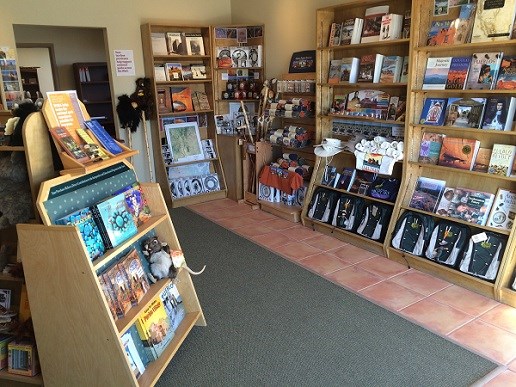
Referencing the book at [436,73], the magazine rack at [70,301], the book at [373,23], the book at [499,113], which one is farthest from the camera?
the book at [373,23]

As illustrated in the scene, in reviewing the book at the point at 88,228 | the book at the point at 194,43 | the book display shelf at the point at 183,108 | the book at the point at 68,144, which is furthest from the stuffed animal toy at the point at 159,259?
the book at the point at 194,43

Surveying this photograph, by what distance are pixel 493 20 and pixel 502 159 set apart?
40.1 inches

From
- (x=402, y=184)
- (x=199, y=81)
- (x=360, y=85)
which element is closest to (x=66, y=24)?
(x=199, y=81)

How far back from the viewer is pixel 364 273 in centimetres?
367

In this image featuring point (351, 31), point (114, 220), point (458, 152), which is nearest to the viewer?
point (114, 220)

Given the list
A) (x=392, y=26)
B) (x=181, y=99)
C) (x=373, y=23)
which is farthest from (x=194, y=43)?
(x=392, y=26)

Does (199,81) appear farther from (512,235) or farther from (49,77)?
(49,77)

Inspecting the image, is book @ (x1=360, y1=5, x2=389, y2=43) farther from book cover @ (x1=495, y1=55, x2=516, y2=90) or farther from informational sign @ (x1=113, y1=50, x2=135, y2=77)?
informational sign @ (x1=113, y1=50, x2=135, y2=77)

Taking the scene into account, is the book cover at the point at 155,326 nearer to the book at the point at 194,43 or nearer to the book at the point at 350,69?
the book at the point at 350,69

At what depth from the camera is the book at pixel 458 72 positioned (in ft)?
11.0

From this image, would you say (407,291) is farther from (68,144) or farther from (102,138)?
(68,144)

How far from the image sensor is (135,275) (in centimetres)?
235

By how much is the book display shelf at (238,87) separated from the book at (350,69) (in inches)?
65.0

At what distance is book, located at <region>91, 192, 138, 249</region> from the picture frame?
3.47 metres
